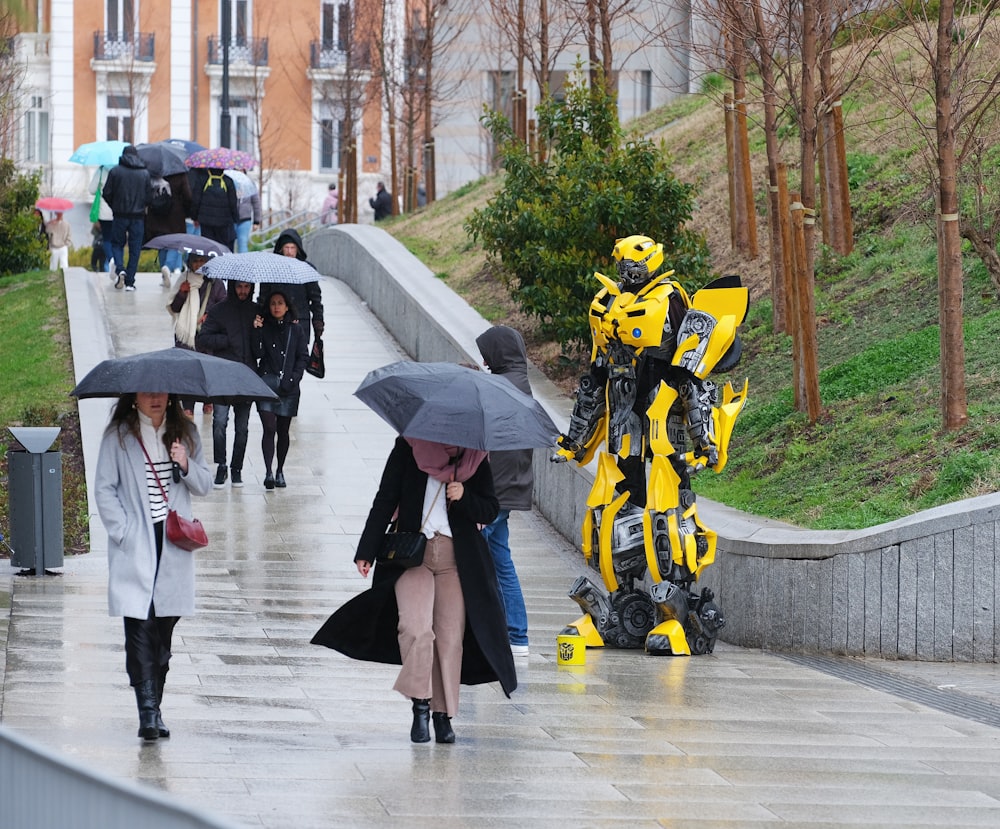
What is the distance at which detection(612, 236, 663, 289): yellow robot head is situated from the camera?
9.62m

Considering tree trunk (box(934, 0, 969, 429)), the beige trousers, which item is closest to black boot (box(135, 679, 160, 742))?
the beige trousers

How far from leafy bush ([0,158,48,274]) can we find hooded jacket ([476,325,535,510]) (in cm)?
1923

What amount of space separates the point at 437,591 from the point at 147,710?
4.35 ft

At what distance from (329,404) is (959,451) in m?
8.49

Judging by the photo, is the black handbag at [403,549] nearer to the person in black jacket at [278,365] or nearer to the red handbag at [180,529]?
the red handbag at [180,529]

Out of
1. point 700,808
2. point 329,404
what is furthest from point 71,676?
point 329,404

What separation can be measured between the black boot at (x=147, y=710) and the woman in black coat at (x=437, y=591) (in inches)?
29.4

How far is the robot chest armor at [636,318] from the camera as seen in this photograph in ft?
31.4

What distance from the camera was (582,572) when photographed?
12.9 metres

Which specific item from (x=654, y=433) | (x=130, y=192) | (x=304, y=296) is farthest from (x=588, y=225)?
(x=130, y=192)

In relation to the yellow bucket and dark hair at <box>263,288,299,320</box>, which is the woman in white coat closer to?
the yellow bucket

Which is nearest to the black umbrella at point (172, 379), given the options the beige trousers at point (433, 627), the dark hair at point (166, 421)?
the dark hair at point (166, 421)

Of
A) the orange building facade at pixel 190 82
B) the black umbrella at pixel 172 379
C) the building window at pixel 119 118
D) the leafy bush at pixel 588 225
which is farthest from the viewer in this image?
the building window at pixel 119 118

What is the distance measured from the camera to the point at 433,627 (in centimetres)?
745
